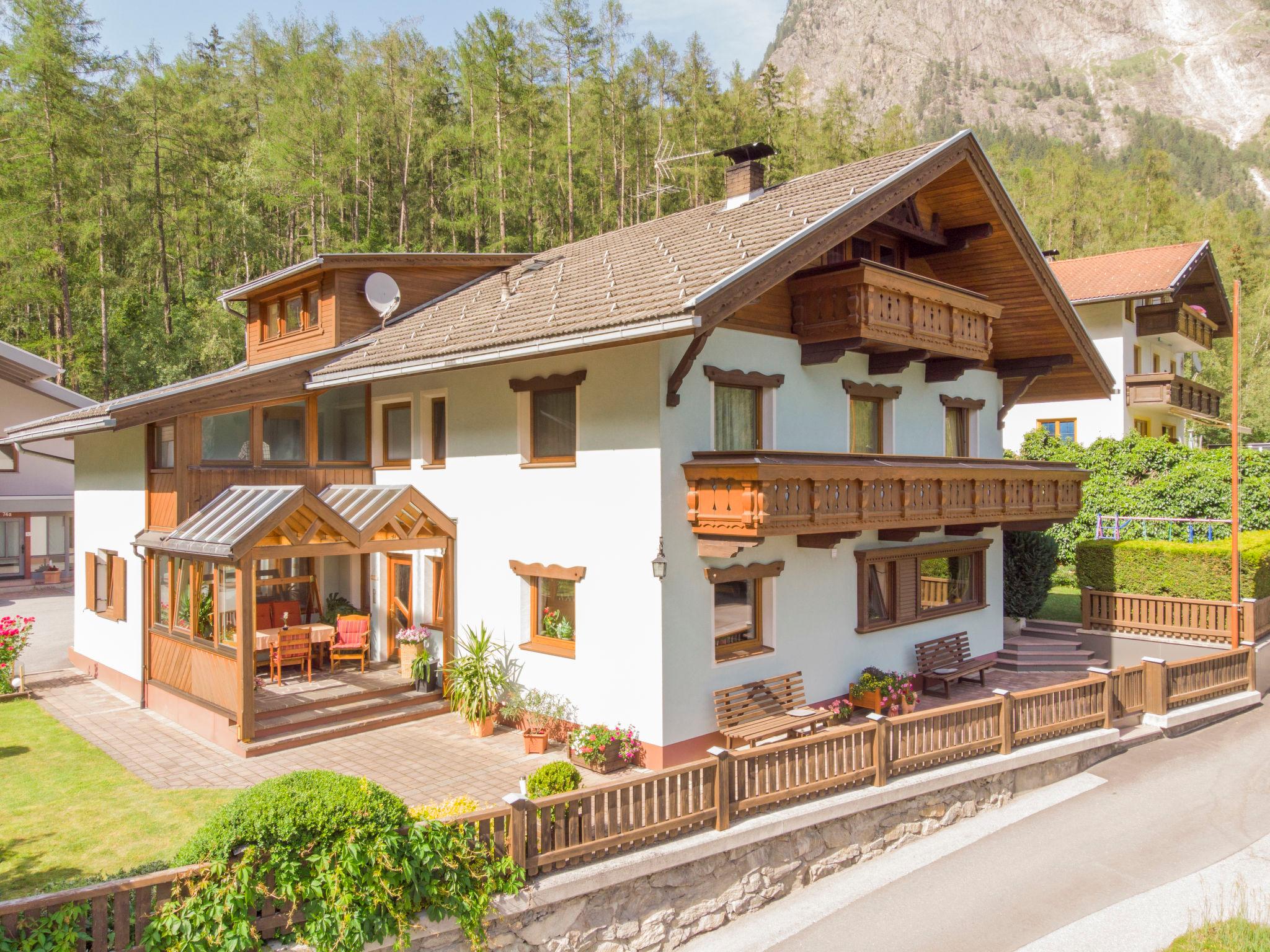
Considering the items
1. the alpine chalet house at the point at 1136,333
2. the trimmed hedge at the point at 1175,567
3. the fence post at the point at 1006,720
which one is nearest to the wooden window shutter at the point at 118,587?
the fence post at the point at 1006,720

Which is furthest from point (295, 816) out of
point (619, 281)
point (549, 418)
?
point (619, 281)

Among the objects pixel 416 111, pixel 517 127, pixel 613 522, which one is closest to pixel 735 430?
pixel 613 522

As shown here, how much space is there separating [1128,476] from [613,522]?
2120 centimetres

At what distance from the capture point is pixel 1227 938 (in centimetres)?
903

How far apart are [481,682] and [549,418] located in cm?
409

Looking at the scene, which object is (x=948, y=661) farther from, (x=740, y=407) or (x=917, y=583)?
(x=740, y=407)

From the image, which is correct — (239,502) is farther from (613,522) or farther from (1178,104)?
(1178,104)

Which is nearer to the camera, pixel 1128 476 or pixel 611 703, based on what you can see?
pixel 611 703

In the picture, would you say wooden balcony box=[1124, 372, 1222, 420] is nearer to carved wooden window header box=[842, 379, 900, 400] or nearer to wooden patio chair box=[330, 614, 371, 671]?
carved wooden window header box=[842, 379, 900, 400]

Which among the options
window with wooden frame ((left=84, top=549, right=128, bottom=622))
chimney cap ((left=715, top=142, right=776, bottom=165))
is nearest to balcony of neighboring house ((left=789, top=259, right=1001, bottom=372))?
chimney cap ((left=715, top=142, right=776, bottom=165))

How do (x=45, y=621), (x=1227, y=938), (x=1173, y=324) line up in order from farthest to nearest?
(x=1173, y=324) < (x=45, y=621) < (x=1227, y=938)

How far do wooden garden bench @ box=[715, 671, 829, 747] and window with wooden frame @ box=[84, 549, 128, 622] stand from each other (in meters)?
10.9

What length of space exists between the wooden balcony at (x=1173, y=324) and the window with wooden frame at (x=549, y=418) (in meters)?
27.0

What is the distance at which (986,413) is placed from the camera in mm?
17828
